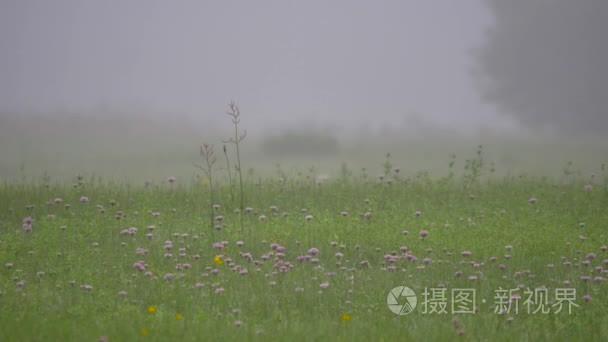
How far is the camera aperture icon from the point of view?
7.73 meters

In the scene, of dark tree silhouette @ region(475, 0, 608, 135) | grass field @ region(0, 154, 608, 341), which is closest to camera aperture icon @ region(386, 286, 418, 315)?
grass field @ region(0, 154, 608, 341)

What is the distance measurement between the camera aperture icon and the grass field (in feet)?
0.16

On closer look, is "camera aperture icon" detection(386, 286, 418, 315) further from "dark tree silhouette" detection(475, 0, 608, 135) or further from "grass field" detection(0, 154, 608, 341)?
"dark tree silhouette" detection(475, 0, 608, 135)

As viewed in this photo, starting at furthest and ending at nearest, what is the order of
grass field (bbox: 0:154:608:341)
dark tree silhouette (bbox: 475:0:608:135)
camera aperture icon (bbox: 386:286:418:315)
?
1. dark tree silhouette (bbox: 475:0:608:135)
2. camera aperture icon (bbox: 386:286:418:315)
3. grass field (bbox: 0:154:608:341)

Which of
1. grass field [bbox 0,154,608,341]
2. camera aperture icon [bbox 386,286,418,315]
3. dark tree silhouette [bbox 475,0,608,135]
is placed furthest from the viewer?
dark tree silhouette [bbox 475,0,608,135]

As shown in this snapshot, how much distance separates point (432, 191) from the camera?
1570cm

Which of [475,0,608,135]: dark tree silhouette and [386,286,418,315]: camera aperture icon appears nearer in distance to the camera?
[386,286,418,315]: camera aperture icon

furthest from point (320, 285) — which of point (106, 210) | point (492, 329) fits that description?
point (106, 210)

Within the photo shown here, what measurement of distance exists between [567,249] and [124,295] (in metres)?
6.77

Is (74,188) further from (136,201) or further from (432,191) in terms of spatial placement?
(432,191)

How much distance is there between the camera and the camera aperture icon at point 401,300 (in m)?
7.73

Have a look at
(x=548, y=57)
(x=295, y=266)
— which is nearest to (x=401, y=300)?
(x=295, y=266)

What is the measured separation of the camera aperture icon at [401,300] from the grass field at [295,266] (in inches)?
1.9

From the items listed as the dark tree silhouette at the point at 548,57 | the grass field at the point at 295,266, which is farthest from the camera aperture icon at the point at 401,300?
the dark tree silhouette at the point at 548,57
